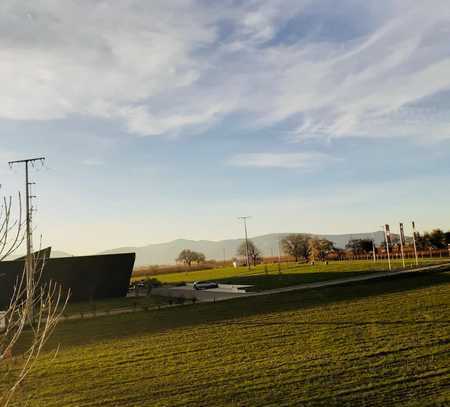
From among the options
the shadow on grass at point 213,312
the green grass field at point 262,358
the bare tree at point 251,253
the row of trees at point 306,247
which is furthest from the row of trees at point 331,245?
the green grass field at point 262,358

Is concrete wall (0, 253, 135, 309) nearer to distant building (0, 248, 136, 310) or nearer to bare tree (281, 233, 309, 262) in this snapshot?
distant building (0, 248, 136, 310)

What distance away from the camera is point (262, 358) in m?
16.8

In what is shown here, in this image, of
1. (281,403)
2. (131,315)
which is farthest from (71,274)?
(281,403)

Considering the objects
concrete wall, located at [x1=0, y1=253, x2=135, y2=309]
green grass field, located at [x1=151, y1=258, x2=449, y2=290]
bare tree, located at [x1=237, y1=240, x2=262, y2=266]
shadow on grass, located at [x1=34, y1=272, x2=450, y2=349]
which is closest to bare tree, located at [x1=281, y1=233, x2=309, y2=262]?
bare tree, located at [x1=237, y1=240, x2=262, y2=266]

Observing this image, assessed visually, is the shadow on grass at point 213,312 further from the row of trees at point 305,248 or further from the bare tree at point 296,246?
the bare tree at point 296,246

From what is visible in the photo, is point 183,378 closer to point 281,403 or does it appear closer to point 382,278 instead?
point 281,403

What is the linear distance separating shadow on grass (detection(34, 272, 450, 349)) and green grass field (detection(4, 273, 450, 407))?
140 millimetres

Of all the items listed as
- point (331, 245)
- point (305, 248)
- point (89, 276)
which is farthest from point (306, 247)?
point (89, 276)

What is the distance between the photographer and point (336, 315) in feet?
78.6

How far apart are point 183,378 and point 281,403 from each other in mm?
4105

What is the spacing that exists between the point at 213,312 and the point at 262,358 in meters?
12.1

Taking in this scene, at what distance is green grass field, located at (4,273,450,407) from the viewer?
42.6ft

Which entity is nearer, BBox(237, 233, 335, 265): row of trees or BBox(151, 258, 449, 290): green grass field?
BBox(151, 258, 449, 290): green grass field

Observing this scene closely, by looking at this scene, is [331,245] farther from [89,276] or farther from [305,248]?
[89,276]
